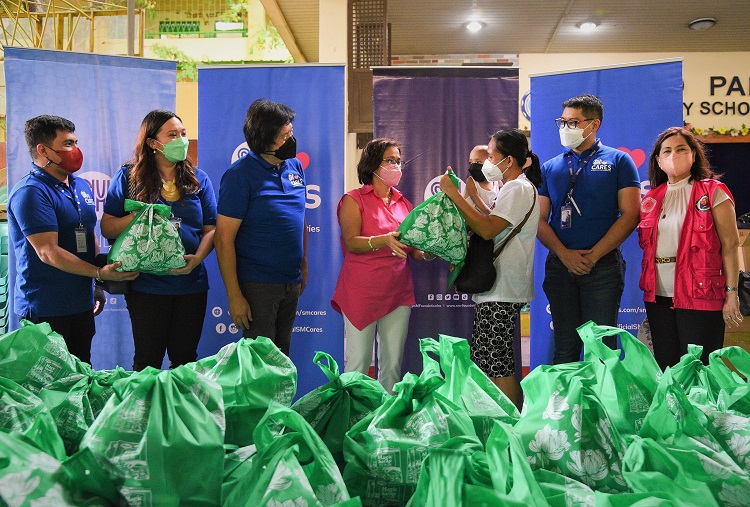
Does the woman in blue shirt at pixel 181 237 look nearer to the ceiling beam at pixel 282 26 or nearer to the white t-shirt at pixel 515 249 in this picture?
the white t-shirt at pixel 515 249

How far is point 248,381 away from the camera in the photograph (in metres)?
1.13

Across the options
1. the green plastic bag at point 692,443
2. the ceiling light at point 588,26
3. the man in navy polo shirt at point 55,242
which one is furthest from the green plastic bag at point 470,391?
the ceiling light at point 588,26

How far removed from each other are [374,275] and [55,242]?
4.81 ft

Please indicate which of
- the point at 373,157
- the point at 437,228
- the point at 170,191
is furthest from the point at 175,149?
the point at 437,228

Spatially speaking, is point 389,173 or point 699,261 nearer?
point 699,261

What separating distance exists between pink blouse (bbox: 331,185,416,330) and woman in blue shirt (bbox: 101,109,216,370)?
0.74 meters

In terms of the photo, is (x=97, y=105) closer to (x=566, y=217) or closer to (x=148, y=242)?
(x=148, y=242)

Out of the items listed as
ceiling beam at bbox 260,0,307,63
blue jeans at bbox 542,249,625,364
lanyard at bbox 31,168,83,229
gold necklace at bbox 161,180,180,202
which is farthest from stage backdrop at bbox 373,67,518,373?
ceiling beam at bbox 260,0,307,63

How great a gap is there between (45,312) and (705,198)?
292 cm

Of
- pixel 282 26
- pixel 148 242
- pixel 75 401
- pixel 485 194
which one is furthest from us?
pixel 282 26

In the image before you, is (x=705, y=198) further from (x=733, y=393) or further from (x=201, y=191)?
(x=201, y=191)

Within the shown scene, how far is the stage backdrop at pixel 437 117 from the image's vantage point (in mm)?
3955

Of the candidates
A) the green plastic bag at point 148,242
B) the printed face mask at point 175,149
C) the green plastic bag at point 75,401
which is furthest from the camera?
the printed face mask at point 175,149

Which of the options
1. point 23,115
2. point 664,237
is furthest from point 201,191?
point 664,237
